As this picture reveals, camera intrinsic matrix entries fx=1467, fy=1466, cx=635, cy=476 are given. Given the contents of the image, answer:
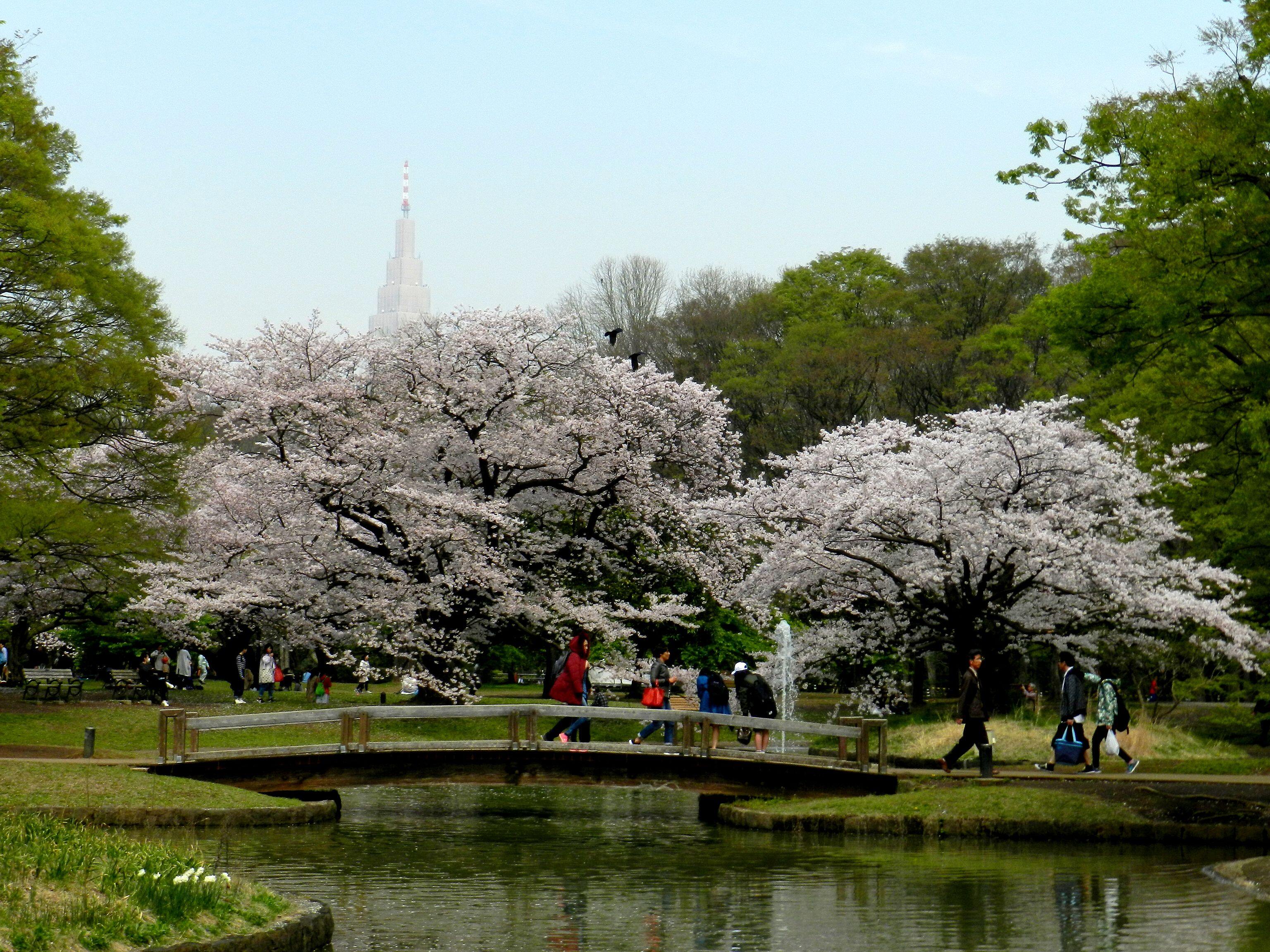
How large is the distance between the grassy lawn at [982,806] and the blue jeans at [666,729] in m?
3.45

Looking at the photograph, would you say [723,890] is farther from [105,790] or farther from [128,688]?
[128,688]

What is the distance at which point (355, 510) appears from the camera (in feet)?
116

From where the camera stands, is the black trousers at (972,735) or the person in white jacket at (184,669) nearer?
the black trousers at (972,735)

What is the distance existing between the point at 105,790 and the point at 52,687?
851 inches

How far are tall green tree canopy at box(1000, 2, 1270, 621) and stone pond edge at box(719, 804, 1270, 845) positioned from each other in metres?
4.86

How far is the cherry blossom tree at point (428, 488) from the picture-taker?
112 feet

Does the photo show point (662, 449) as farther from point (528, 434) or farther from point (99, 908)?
point (99, 908)

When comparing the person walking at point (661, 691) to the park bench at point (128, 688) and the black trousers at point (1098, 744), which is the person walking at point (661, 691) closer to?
the black trousers at point (1098, 744)

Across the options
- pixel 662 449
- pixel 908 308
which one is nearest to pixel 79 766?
pixel 662 449

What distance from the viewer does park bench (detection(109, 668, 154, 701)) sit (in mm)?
38094

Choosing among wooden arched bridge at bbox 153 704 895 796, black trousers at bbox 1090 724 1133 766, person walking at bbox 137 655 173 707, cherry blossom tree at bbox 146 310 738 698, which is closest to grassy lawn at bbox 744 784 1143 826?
wooden arched bridge at bbox 153 704 895 796

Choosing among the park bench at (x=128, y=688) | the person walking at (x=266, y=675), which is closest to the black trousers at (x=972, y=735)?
the park bench at (x=128, y=688)

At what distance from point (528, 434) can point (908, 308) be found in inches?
1184

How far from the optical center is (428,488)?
115 feet
